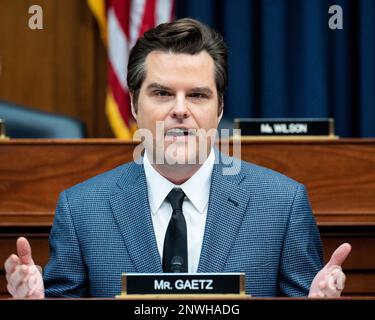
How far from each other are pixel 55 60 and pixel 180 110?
2.70 metres

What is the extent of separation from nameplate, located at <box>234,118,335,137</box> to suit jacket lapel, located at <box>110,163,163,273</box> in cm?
72

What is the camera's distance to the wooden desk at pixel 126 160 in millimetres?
2463

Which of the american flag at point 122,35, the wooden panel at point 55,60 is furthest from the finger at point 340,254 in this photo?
the wooden panel at point 55,60

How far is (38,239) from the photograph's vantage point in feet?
7.87

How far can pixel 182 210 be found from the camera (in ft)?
5.81

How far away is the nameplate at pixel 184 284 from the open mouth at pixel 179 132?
465 millimetres

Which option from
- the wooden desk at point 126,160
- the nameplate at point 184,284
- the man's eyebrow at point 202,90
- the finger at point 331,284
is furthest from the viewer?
the wooden desk at point 126,160

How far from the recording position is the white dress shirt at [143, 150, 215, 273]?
175cm

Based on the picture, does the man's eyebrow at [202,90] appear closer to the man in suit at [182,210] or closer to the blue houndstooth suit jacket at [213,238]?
the man in suit at [182,210]

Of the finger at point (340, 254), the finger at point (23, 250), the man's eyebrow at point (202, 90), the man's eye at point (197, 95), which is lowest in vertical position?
the finger at point (340, 254)

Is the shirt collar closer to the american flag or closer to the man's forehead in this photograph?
the man's forehead

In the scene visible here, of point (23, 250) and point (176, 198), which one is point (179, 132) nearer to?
point (176, 198)

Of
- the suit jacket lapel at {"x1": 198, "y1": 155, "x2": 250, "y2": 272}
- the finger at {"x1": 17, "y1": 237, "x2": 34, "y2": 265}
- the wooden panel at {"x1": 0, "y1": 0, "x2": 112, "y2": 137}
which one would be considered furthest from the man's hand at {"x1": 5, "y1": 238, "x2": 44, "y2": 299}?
the wooden panel at {"x1": 0, "y1": 0, "x2": 112, "y2": 137}
